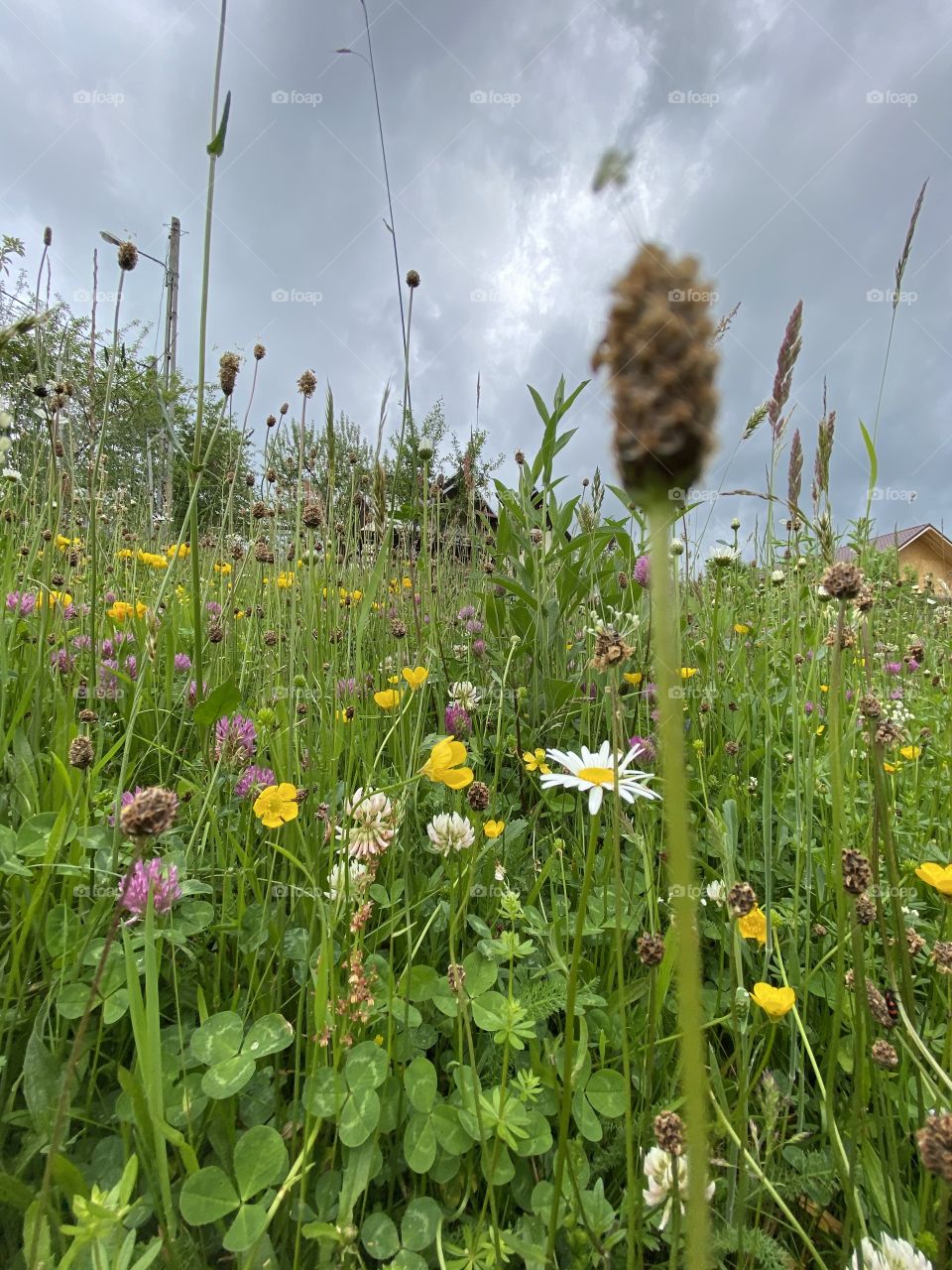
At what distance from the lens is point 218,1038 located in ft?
2.48

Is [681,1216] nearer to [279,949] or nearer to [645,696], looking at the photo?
[279,949]

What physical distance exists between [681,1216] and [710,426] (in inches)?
29.4

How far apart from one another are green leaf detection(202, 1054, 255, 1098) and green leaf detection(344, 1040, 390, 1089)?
0.12m

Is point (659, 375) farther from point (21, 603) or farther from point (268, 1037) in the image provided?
point (21, 603)

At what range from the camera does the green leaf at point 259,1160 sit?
66cm

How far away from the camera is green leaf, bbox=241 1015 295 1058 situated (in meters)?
0.74

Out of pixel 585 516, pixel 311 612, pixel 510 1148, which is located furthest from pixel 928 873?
pixel 585 516

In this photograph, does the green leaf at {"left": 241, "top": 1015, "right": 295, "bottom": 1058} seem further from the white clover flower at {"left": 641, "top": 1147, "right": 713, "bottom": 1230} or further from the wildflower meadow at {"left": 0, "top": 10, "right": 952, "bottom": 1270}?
the white clover flower at {"left": 641, "top": 1147, "right": 713, "bottom": 1230}

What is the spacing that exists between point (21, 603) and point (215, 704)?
1.16 metres

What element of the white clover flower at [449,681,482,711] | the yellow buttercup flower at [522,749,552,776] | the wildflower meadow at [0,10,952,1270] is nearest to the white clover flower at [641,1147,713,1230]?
the wildflower meadow at [0,10,952,1270]

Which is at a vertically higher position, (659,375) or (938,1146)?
(659,375)

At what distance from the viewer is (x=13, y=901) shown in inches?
33.8

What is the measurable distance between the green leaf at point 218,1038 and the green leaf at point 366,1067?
0.47 feet

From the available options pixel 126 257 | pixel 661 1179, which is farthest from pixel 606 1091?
pixel 126 257
